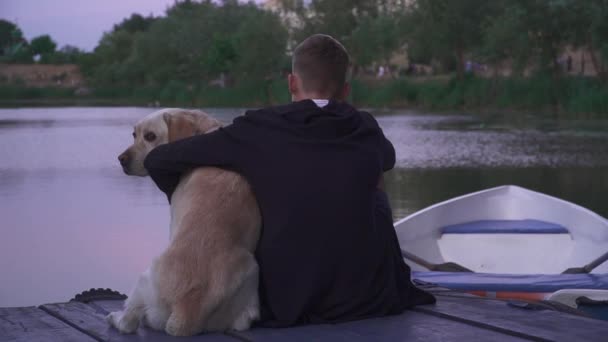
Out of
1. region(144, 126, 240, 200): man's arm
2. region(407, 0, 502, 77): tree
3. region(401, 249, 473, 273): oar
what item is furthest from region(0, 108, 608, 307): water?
region(407, 0, 502, 77): tree

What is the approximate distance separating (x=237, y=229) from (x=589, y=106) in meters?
34.6

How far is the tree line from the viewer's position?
3834cm

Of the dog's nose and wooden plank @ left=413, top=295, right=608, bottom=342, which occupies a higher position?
the dog's nose

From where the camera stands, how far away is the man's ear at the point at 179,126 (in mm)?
3459

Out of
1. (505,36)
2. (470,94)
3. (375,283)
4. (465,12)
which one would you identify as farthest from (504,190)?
(465,12)

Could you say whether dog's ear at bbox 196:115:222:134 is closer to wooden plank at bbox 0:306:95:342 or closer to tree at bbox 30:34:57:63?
wooden plank at bbox 0:306:95:342

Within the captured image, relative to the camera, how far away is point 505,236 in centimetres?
845

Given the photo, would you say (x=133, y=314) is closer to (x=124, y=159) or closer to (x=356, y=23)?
(x=124, y=159)

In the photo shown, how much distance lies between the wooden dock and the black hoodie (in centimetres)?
11

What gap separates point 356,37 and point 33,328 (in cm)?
5835

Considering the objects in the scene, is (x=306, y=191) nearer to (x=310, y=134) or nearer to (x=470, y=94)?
(x=310, y=134)

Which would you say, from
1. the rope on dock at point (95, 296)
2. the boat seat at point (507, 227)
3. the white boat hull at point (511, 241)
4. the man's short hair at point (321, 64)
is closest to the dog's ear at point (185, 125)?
the man's short hair at point (321, 64)

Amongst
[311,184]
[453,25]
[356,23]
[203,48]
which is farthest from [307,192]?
[203,48]

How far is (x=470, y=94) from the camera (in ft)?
153
